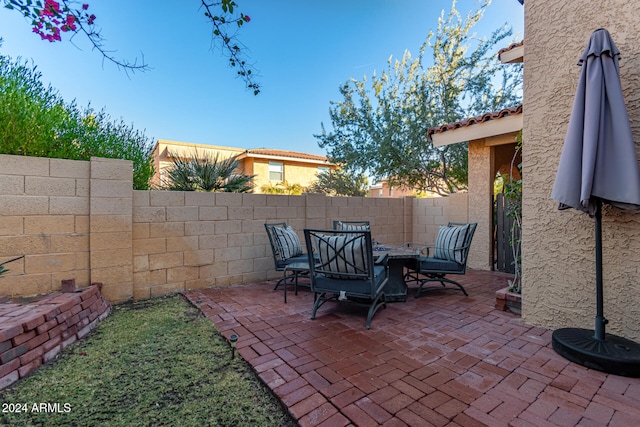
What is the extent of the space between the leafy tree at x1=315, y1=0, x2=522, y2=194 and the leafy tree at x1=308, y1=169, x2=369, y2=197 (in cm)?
141

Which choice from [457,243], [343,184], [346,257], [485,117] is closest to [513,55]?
[485,117]

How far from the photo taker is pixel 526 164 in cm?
302

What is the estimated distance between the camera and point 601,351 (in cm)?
222

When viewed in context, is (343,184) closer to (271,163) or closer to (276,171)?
(276,171)

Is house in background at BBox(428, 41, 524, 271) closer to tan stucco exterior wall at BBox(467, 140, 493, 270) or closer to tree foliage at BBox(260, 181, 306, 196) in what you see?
tan stucco exterior wall at BBox(467, 140, 493, 270)

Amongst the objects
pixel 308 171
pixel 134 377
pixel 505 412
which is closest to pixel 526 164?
pixel 505 412

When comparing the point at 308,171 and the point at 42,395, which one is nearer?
the point at 42,395

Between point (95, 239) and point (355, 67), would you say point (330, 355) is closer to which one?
point (95, 239)

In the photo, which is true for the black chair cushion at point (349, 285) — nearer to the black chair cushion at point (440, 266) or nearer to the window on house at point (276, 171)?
the black chair cushion at point (440, 266)

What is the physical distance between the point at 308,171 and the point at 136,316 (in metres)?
14.4

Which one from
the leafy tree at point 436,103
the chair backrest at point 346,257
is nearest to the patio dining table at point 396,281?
the chair backrest at point 346,257

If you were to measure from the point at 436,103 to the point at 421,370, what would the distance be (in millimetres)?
9363

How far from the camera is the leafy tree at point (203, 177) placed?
18.4 feet

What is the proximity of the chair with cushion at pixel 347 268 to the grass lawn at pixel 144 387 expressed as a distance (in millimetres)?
1187
